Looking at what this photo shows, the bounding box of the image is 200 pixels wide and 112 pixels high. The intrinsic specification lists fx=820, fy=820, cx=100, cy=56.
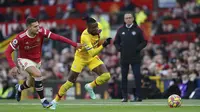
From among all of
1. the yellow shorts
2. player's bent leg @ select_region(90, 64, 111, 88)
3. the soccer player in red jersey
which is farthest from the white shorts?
player's bent leg @ select_region(90, 64, 111, 88)

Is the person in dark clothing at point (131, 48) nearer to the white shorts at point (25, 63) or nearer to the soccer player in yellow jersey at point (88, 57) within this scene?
the soccer player in yellow jersey at point (88, 57)

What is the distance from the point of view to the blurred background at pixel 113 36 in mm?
25828

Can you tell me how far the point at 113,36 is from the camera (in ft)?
108

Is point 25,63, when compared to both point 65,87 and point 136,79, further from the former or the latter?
point 136,79

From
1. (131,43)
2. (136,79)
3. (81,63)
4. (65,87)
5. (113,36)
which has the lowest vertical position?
(65,87)

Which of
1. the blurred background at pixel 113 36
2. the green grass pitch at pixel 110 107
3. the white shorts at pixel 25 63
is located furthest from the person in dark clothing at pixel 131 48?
the white shorts at pixel 25 63

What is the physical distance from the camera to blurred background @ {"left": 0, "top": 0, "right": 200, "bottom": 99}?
2583cm

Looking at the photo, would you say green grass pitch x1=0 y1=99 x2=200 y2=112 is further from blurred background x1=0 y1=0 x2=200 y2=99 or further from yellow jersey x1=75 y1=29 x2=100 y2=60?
blurred background x1=0 y1=0 x2=200 y2=99

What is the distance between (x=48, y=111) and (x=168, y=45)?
12.2 m

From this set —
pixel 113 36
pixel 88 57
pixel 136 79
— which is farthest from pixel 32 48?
pixel 113 36

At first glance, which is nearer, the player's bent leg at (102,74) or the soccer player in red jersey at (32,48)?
the soccer player in red jersey at (32,48)

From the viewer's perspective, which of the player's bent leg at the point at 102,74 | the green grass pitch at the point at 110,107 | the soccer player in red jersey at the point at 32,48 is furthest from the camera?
the player's bent leg at the point at 102,74

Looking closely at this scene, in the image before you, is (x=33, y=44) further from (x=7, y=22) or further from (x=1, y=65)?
(x=7, y=22)

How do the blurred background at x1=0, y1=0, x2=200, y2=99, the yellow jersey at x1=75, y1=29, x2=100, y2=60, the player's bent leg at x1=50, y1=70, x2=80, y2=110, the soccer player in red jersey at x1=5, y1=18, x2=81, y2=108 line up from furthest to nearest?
1. the blurred background at x1=0, y1=0, x2=200, y2=99
2. the yellow jersey at x1=75, y1=29, x2=100, y2=60
3. the player's bent leg at x1=50, y1=70, x2=80, y2=110
4. the soccer player in red jersey at x1=5, y1=18, x2=81, y2=108
